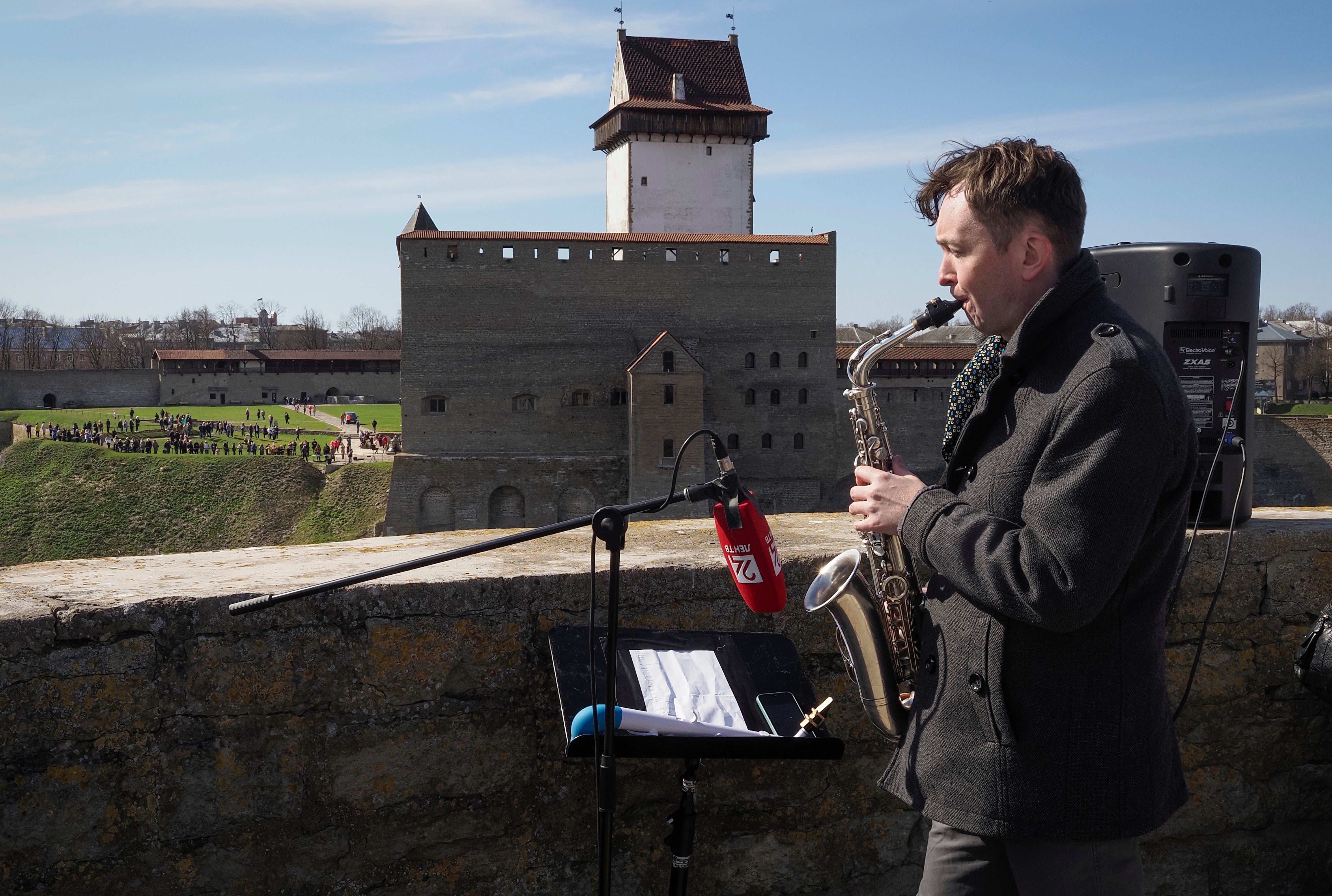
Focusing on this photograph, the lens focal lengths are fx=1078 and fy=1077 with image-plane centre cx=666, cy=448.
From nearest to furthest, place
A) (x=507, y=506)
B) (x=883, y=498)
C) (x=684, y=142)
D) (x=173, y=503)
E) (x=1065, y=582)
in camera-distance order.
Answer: (x=1065, y=582), (x=883, y=498), (x=507, y=506), (x=173, y=503), (x=684, y=142)

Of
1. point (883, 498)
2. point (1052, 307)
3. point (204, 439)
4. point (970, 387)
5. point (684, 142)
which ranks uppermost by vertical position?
point (684, 142)

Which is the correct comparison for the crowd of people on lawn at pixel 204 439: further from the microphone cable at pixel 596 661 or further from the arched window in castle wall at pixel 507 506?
the microphone cable at pixel 596 661

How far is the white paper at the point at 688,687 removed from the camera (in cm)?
184

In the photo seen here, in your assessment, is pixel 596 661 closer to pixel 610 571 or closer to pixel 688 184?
pixel 610 571

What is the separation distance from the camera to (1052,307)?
60.2 inches

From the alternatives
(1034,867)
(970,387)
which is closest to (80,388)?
(970,387)

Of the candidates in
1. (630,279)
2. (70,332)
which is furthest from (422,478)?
(70,332)

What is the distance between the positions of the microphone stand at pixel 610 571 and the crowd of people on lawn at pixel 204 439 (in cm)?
3356

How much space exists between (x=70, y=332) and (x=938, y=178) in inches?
4259

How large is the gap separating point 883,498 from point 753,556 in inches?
10.3

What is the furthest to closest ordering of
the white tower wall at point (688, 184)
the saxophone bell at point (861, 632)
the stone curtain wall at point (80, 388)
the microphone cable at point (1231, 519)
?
the stone curtain wall at point (80, 388) → the white tower wall at point (688, 184) → the microphone cable at point (1231, 519) → the saxophone bell at point (861, 632)

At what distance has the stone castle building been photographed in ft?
110

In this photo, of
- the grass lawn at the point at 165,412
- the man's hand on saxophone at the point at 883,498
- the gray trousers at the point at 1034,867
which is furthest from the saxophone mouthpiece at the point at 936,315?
the grass lawn at the point at 165,412

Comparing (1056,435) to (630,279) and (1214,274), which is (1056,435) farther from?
(630,279)
